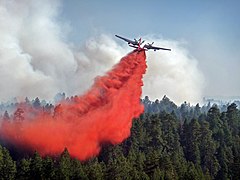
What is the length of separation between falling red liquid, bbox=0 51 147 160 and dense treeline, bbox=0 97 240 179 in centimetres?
341

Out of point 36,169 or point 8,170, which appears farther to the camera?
point 8,170

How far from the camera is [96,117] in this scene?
278 ft

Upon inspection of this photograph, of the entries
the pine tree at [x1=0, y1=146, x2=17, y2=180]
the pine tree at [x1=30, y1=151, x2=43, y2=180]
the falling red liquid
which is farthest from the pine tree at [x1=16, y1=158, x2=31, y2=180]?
the falling red liquid

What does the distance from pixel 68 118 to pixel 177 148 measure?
1235 inches

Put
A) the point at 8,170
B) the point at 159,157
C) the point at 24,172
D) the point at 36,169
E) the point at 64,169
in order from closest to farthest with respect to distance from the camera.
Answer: the point at 64,169 < the point at 36,169 < the point at 24,172 < the point at 8,170 < the point at 159,157

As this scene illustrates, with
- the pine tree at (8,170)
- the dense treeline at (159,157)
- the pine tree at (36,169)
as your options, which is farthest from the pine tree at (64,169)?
the pine tree at (8,170)

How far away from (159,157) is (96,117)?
17013 millimetres

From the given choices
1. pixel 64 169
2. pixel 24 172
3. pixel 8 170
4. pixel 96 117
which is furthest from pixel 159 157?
pixel 8 170

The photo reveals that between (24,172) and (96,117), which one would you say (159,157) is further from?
(24,172)

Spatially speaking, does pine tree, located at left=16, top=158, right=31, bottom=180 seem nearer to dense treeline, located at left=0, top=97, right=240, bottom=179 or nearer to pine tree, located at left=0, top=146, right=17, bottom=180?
dense treeline, located at left=0, top=97, right=240, bottom=179

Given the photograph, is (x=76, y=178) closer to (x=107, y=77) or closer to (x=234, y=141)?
(x=107, y=77)

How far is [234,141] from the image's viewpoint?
341ft

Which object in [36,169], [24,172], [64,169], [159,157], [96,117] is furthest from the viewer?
[96,117]

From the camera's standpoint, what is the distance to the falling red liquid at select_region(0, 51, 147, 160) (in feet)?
269
